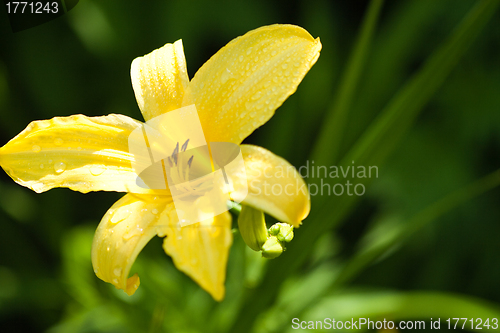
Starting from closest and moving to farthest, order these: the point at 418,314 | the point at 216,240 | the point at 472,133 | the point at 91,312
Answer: the point at 216,240, the point at 418,314, the point at 91,312, the point at 472,133

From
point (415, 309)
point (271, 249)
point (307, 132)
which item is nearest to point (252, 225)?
point (271, 249)

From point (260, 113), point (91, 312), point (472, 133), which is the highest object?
point (260, 113)

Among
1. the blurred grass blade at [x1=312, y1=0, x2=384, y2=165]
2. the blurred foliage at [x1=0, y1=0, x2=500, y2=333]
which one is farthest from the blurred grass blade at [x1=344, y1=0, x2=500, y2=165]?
the blurred foliage at [x1=0, y1=0, x2=500, y2=333]

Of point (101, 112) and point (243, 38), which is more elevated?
point (243, 38)

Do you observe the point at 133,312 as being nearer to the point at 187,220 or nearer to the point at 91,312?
the point at 91,312

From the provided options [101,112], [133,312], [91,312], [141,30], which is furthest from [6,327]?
[141,30]

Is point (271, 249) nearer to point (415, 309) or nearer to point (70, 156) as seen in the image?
point (70, 156)

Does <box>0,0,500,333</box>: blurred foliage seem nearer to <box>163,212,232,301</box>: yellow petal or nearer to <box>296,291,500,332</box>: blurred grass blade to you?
<box>296,291,500,332</box>: blurred grass blade
